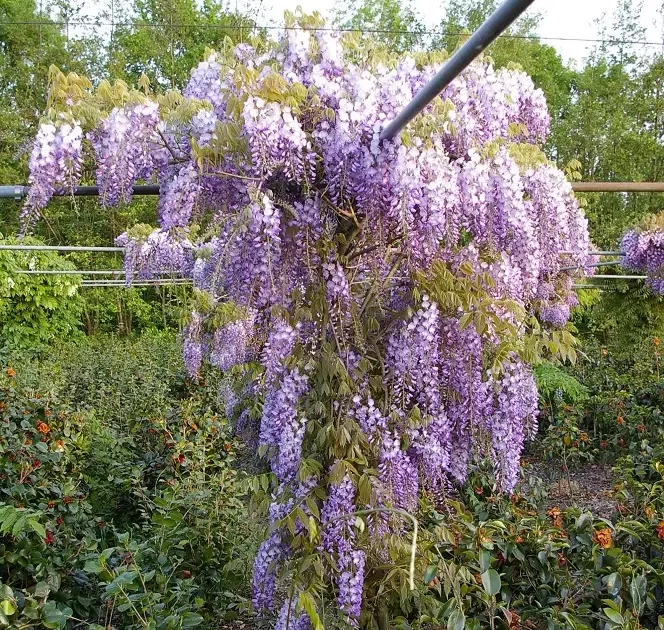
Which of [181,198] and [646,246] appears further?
[646,246]

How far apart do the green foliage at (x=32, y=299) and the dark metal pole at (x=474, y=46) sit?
9.34 m

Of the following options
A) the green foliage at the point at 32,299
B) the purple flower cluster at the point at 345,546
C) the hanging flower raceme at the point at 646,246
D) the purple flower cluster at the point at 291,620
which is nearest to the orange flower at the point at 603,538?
the purple flower cluster at the point at 345,546

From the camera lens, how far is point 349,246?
7.11ft

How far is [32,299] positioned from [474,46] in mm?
10311

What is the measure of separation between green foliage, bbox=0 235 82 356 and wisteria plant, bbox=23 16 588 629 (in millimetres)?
8363

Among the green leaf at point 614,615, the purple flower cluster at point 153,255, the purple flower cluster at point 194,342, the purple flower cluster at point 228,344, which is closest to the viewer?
the green leaf at point 614,615

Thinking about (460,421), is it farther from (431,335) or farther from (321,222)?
(321,222)

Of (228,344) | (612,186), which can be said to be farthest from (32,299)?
(612,186)

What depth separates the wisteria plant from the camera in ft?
5.95

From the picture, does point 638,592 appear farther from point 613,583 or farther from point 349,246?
point 349,246

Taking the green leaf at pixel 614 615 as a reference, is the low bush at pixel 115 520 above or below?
below

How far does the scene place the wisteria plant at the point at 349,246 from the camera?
181cm

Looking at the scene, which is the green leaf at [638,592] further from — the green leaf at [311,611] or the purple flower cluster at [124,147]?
the purple flower cluster at [124,147]

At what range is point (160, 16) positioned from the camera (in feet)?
45.0
